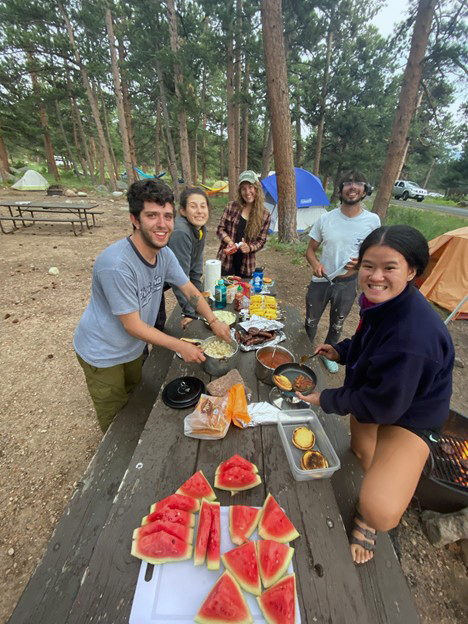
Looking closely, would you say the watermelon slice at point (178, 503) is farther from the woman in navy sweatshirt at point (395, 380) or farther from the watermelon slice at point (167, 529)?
the woman in navy sweatshirt at point (395, 380)

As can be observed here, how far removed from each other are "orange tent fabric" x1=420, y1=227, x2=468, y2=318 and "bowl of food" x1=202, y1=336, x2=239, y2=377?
244 inches

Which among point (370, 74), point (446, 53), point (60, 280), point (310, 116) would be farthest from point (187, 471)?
point (370, 74)

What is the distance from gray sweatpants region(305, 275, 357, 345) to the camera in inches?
143

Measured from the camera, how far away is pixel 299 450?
1574mm

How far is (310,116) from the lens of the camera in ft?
60.2

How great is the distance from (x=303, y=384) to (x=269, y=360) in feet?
1.20

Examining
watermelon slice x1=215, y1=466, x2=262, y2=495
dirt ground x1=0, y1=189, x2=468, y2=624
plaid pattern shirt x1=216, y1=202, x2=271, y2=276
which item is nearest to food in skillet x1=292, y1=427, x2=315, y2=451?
watermelon slice x1=215, y1=466, x2=262, y2=495

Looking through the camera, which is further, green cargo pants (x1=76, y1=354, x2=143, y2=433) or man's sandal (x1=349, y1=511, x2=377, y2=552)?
green cargo pants (x1=76, y1=354, x2=143, y2=433)

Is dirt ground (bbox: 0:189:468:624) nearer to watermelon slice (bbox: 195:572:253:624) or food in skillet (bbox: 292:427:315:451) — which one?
food in skillet (bbox: 292:427:315:451)

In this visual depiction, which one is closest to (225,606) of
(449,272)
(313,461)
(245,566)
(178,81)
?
(245,566)

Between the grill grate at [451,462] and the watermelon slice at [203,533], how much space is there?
2.01 metres

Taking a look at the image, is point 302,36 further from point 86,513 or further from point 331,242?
point 86,513

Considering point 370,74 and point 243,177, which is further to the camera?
point 370,74

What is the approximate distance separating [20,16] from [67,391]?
68.8 ft
